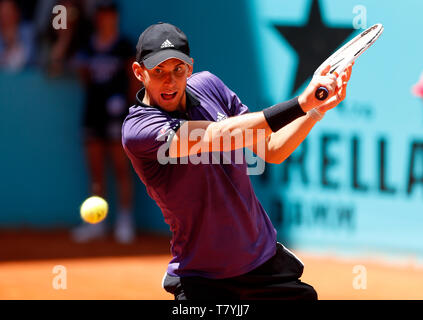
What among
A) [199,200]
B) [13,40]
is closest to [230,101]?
[199,200]

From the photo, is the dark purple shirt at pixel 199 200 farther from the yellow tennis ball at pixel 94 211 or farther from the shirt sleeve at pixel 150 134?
the yellow tennis ball at pixel 94 211

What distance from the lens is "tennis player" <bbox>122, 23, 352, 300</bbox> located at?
10.5 feet

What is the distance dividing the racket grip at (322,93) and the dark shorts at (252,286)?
2.87ft

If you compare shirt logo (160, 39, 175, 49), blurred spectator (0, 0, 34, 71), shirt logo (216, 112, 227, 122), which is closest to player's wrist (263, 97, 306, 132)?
shirt logo (216, 112, 227, 122)

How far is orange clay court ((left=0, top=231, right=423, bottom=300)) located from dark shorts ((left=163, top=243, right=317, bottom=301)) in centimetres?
246

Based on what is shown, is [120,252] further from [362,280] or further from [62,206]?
[362,280]

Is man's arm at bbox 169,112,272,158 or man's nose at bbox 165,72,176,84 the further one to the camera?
man's nose at bbox 165,72,176,84

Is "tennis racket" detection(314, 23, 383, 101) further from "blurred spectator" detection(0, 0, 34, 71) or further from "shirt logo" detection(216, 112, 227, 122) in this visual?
"blurred spectator" detection(0, 0, 34, 71)

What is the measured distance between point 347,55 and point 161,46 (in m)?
0.82

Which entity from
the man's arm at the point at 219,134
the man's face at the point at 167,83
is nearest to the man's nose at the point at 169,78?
the man's face at the point at 167,83

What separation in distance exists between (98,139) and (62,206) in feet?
3.40

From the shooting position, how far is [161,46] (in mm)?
3268

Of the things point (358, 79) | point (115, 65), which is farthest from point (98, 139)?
point (358, 79)

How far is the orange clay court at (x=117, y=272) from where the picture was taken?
19.5 ft
